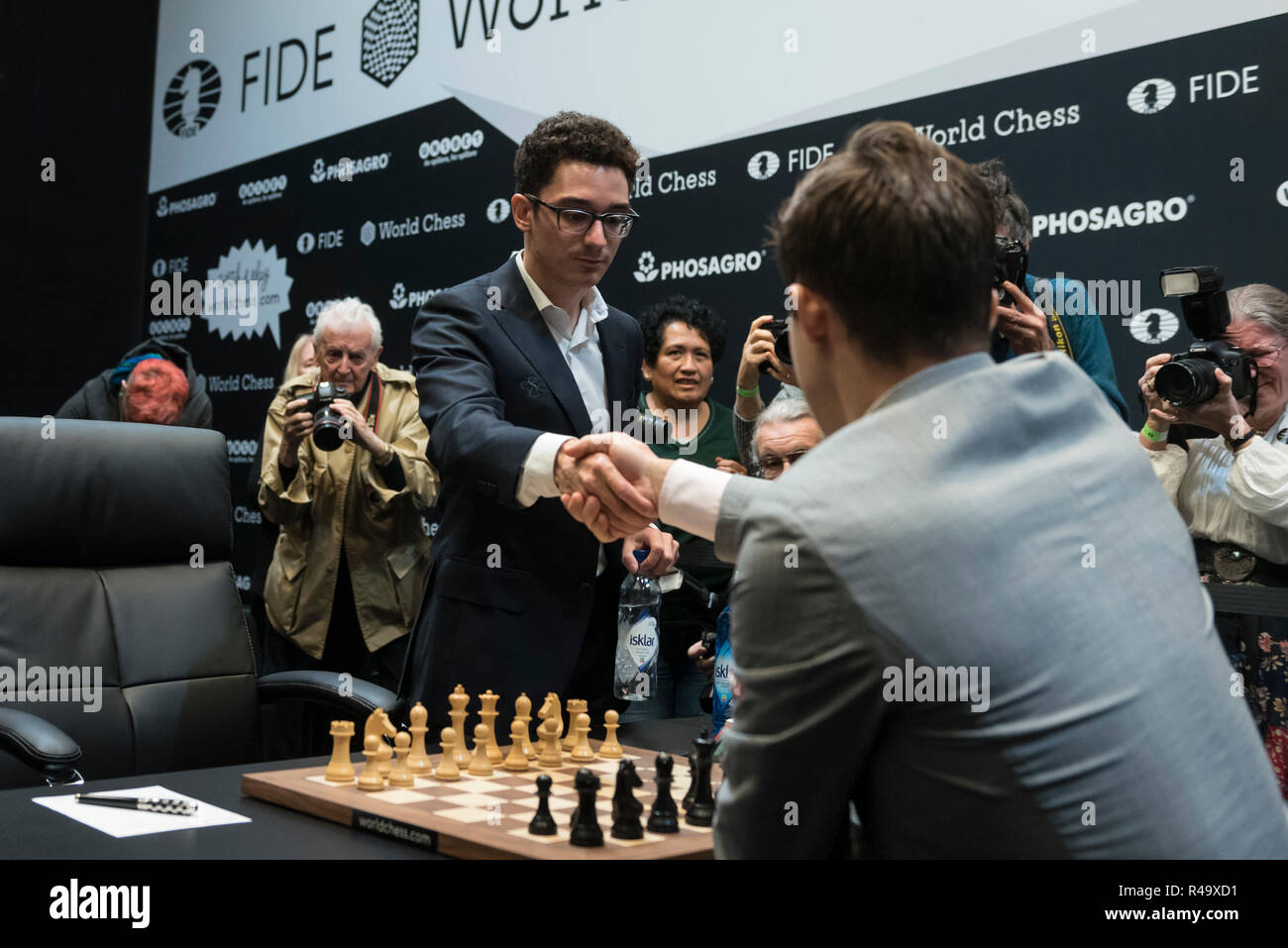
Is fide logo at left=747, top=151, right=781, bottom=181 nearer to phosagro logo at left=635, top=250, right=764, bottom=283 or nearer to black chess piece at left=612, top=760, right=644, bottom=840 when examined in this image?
phosagro logo at left=635, top=250, right=764, bottom=283

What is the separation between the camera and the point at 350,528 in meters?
3.78

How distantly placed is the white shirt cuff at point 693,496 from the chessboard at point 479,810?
1.05ft

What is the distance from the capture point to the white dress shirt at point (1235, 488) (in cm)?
215

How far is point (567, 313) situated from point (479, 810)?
3.48ft

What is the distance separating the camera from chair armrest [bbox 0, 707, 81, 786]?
5.60 ft

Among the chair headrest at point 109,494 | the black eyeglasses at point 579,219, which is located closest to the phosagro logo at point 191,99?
the chair headrest at point 109,494

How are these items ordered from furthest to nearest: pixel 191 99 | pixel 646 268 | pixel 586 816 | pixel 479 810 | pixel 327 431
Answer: pixel 191 99 → pixel 646 268 → pixel 327 431 → pixel 479 810 → pixel 586 816

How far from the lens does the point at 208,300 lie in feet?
19.6

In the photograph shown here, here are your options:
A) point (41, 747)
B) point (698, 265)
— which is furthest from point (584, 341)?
point (698, 265)

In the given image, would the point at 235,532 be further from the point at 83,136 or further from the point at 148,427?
the point at 148,427

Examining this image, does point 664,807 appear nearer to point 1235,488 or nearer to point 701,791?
point 701,791

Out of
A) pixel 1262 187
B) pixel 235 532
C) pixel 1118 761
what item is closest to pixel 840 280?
pixel 1118 761

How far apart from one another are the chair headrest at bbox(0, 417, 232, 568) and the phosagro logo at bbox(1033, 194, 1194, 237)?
2.12 m
